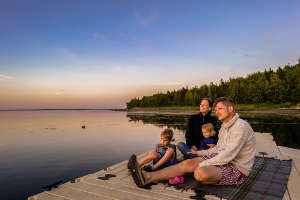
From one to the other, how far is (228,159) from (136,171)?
1.66 m

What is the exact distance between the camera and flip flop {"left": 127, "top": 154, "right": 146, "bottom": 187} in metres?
3.65

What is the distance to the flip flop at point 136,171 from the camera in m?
3.65

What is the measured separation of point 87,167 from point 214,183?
6275 mm

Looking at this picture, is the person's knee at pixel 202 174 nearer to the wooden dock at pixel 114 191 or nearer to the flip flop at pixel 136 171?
the wooden dock at pixel 114 191

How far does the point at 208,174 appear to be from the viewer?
3.65 meters

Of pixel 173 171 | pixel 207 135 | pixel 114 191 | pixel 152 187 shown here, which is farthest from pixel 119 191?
pixel 207 135

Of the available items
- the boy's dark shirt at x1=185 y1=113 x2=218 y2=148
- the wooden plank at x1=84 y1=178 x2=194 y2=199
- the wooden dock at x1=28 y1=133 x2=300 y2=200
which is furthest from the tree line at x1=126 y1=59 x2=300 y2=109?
the wooden plank at x1=84 y1=178 x2=194 y2=199

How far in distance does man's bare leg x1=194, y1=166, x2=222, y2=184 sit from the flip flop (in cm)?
102

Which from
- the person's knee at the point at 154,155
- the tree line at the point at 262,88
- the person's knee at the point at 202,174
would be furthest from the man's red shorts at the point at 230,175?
the tree line at the point at 262,88

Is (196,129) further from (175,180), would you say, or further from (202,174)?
(202,174)

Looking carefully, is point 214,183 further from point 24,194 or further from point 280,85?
point 280,85

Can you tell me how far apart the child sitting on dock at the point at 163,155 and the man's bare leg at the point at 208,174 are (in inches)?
31.0

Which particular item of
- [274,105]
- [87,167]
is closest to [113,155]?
[87,167]

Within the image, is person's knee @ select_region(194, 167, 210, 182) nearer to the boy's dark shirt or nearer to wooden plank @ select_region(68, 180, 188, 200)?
wooden plank @ select_region(68, 180, 188, 200)
